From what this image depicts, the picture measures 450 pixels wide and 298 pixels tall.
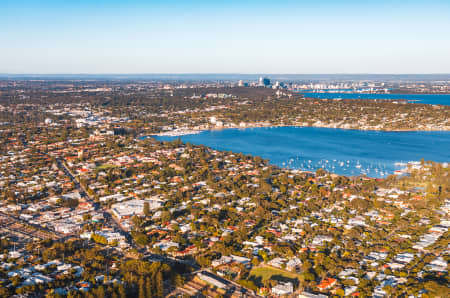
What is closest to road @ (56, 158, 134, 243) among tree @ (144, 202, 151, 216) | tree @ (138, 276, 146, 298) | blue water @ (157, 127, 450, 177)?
tree @ (144, 202, 151, 216)

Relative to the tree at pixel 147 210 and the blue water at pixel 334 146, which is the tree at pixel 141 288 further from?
the blue water at pixel 334 146

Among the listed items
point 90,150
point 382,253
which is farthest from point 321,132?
point 382,253

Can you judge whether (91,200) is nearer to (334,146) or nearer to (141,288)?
(141,288)

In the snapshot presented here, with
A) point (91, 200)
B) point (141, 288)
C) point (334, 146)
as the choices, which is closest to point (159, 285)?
point (141, 288)

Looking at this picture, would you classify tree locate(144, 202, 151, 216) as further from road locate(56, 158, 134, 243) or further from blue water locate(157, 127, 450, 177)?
blue water locate(157, 127, 450, 177)

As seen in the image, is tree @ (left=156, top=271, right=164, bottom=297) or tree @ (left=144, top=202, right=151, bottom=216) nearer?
tree @ (left=156, top=271, right=164, bottom=297)

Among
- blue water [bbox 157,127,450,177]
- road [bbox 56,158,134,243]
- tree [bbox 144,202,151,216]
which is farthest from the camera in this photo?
blue water [bbox 157,127,450,177]

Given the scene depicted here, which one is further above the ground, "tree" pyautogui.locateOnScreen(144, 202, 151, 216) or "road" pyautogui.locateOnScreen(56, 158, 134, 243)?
"tree" pyautogui.locateOnScreen(144, 202, 151, 216)

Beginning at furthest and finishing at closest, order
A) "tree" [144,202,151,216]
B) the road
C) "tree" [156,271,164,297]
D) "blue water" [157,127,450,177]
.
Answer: "blue water" [157,127,450,177], "tree" [144,202,151,216], the road, "tree" [156,271,164,297]

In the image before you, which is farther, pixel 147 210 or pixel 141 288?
pixel 147 210
